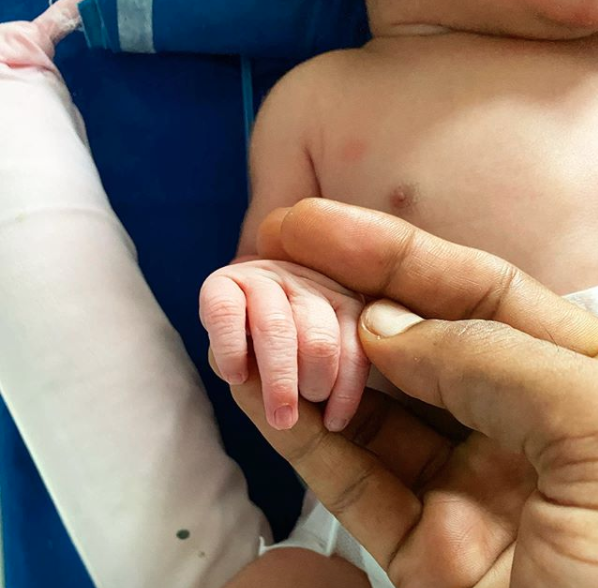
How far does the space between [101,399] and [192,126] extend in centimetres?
44

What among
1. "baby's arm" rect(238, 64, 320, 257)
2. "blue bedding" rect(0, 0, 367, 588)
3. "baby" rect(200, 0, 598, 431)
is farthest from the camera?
"blue bedding" rect(0, 0, 367, 588)

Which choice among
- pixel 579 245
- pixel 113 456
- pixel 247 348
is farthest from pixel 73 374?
pixel 579 245

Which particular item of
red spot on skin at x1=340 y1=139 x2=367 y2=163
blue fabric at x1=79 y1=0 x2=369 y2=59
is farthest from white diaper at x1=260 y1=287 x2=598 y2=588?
blue fabric at x1=79 y1=0 x2=369 y2=59

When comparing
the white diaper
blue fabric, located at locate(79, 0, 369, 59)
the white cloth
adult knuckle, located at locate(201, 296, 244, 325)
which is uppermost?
blue fabric, located at locate(79, 0, 369, 59)

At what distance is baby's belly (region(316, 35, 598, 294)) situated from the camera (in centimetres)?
71

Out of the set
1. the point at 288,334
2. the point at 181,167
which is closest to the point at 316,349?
the point at 288,334

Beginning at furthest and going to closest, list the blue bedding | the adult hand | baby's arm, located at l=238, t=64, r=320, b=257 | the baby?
the blue bedding
baby's arm, located at l=238, t=64, r=320, b=257
the baby
the adult hand

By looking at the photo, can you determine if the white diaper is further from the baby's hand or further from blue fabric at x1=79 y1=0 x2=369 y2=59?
blue fabric at x1=79 y1=0 x2=369 y2=59

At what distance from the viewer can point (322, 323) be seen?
0.58m

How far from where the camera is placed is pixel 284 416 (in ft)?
1.80

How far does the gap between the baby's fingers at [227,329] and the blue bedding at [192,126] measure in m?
0.38

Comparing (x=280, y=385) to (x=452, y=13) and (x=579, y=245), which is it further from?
(x=452, y=13)

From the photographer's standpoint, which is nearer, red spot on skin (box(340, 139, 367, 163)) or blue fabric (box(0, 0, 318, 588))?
red spot on skin (box(340, 139, 367, 163))

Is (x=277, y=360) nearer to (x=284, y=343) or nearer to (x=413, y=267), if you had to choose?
(x=284, y=343)
